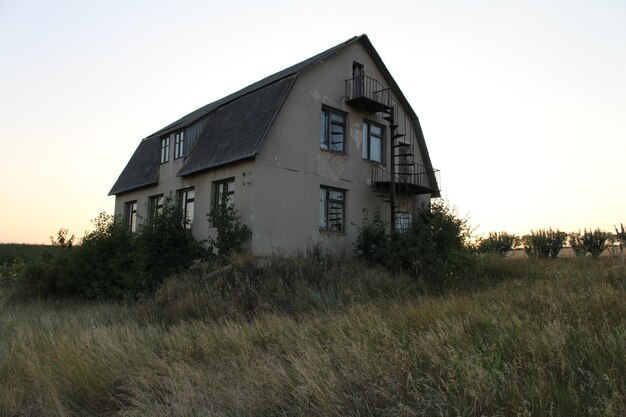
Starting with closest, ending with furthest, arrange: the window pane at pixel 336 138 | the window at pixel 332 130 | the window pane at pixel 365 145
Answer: the window at pixel 332 130 → the window pane at pixel 336 138 → the window pane at pixel 365 145

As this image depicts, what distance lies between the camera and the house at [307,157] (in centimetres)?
1741

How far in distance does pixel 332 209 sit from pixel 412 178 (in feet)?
16.8

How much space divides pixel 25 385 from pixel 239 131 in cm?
1297

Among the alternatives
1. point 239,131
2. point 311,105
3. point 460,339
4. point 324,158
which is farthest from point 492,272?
point 460,339

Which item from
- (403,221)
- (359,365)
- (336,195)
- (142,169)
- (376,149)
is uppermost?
(376,149)

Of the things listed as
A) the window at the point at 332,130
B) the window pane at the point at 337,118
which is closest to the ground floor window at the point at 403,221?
the window at the point at 332,130

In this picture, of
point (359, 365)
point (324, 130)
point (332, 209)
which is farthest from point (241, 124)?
point (359, 365)

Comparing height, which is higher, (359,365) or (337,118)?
(337,118)

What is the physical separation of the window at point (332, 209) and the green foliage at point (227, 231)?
3.53 m

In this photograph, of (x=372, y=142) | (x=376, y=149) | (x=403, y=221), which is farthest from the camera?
(x=403, y=221)

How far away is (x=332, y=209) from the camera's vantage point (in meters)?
19.4

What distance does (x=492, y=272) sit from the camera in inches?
659

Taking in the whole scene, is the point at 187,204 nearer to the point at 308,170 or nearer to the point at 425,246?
the point at 308,170

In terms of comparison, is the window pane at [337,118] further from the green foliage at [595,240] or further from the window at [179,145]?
the green foliage at [595,240]
